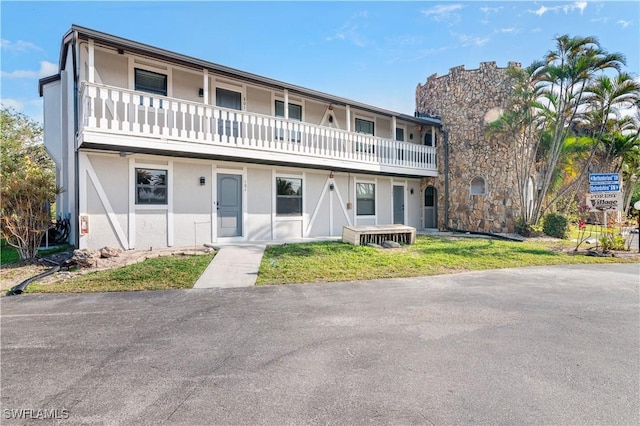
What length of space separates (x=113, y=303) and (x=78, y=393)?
2760 mm

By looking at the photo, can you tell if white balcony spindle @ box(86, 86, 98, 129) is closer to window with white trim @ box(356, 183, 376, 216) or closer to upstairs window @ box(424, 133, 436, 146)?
window with white trim @ box(356, 183, 376, 216)

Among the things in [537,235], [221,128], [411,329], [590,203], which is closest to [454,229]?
[537,235]

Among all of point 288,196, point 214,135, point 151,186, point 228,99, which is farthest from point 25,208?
point 288,196

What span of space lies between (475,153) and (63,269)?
621 inches

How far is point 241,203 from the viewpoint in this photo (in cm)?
1080

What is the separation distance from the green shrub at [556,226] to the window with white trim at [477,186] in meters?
2.90

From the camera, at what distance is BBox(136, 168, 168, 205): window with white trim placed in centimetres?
906

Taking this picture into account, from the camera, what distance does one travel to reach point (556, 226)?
12953mm

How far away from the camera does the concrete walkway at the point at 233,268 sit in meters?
6.19

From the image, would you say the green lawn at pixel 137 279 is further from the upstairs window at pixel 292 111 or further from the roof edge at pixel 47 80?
the roof edge at pixel 47 80

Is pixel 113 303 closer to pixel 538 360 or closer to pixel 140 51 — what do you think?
pixel 538 360

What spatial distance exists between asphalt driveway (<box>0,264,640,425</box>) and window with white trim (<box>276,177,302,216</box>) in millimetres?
6411

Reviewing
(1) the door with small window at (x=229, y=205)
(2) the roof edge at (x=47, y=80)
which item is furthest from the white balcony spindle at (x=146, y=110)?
(2) the roof edge at (x=47, y=80)

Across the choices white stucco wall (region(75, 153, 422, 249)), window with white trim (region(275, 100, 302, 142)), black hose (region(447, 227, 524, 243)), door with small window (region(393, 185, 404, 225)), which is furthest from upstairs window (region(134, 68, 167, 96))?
black hose (region(447, 227, 524, 243))
